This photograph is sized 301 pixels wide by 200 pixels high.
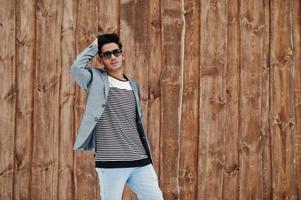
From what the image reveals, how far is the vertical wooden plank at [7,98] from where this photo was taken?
16.2ft

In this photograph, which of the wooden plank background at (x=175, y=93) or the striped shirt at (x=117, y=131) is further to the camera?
the wooden plank background at (x=175, y=93)

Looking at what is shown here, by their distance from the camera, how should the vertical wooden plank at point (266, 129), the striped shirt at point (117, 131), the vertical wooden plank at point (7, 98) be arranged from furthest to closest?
the vertical wooden plank at point (266, 129) < the vertical wooden plank at point (7, 98) < the striped shirt at point (117, 131)

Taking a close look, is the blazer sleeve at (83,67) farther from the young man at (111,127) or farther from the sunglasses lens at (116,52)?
the sunglasses lens at (116,52)

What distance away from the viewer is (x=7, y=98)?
4965 millimetres

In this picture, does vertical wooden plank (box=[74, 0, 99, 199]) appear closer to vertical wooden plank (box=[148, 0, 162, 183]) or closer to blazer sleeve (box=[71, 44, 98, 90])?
vertical wooden plank (box=[148, 0, 162, 183])

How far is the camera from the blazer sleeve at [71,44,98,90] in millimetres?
3604

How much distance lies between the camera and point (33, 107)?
4.97 metres

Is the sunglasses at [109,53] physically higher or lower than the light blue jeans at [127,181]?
higher

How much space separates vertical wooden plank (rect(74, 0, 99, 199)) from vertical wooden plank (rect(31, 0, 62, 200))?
0.18m

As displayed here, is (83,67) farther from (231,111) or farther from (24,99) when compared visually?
(231,111)

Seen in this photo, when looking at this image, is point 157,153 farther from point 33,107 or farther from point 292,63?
point 292,63

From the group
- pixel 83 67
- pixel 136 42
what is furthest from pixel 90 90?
pixel 136 42

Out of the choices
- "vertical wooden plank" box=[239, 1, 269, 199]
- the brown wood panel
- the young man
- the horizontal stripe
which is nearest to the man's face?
the young man

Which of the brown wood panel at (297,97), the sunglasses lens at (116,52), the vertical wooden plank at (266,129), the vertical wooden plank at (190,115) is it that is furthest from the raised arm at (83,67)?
the brown wood panel at (297,97)
